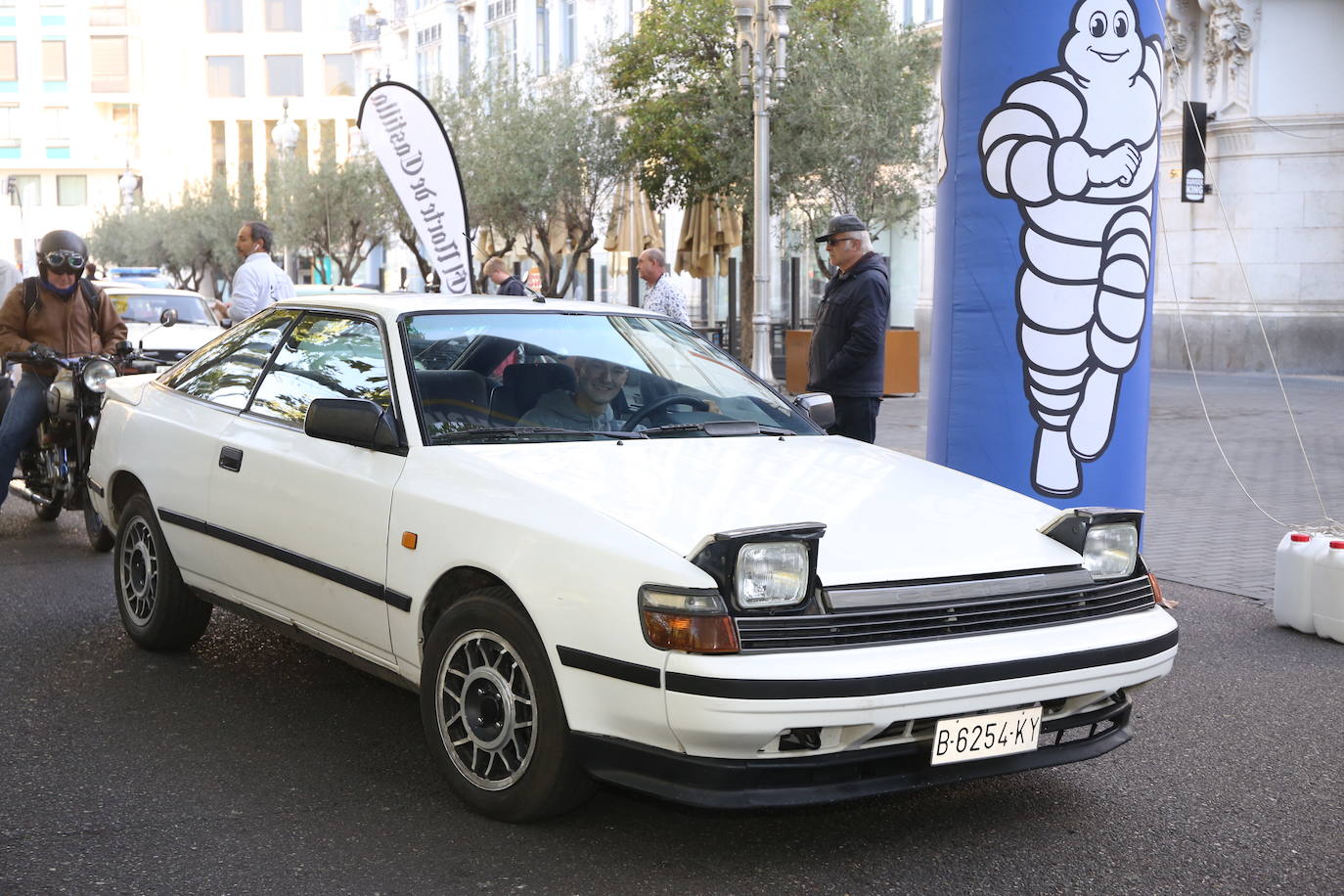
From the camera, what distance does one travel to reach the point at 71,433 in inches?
366

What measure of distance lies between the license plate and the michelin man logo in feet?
11.1

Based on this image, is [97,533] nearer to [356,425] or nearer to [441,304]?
[441,304]

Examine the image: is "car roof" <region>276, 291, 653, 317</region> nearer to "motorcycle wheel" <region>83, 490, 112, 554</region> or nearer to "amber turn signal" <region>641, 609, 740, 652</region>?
"amber turn signal" <region>641, 609, 740, 652</region>

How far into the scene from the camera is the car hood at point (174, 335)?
569 inches

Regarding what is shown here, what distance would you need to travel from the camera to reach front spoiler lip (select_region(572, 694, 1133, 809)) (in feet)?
12.2

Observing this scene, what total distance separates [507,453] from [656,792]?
1.23 m

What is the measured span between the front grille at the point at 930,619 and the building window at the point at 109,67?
95.5m

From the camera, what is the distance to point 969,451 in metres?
7.40

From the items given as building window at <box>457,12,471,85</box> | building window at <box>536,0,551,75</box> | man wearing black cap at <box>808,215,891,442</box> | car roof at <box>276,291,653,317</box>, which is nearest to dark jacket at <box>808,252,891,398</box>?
man wearing black cap at <box>808,215,891,442</box>

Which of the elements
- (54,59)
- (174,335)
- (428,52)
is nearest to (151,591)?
(174,335)

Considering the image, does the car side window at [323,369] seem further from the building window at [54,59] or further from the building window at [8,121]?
the building window at [8,121]

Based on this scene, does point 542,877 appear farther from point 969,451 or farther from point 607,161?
point 607,161

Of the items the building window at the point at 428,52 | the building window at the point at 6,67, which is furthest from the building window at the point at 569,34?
the building window at the point at 6,67

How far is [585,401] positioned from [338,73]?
298ft
